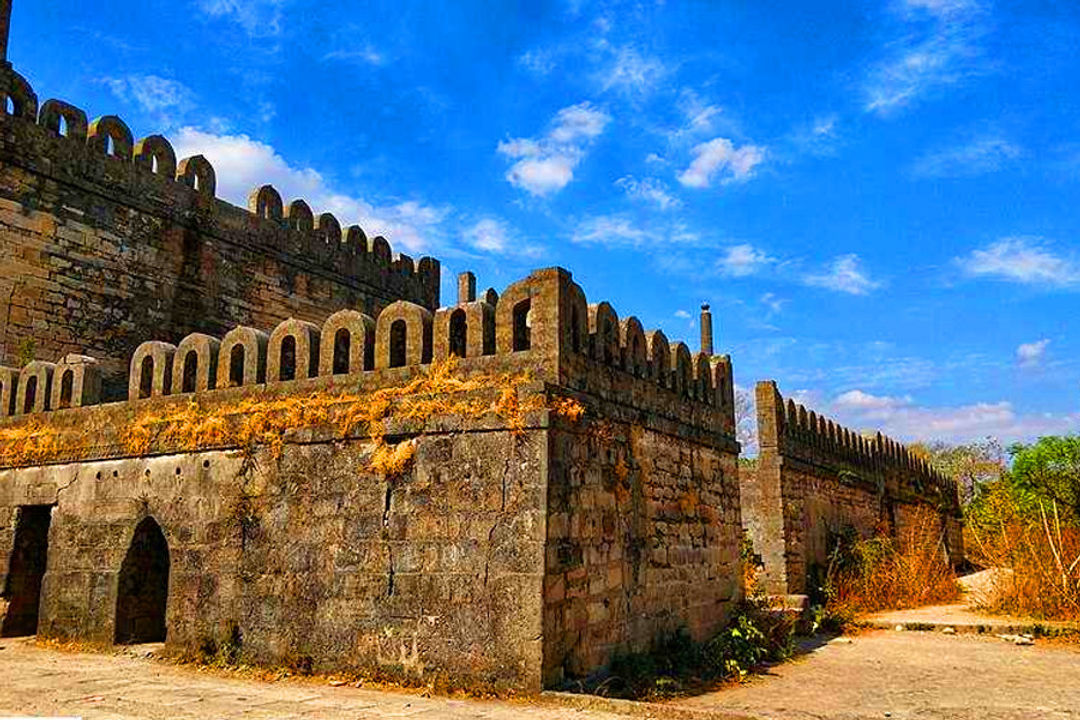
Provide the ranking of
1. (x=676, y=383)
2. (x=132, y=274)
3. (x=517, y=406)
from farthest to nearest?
(x=132, y=274), (x=676, y=383), (x=517, y=406)

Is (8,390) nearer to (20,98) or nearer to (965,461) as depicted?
(20,98)

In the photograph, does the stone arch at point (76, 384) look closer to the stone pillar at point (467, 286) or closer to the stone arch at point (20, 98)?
the stone arch at point (20, 98)

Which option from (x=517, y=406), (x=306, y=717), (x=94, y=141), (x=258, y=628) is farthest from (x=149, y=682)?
(x=94, y=141)

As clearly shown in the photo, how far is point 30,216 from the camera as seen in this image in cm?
1205

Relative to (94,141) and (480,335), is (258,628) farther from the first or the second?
(94,141)

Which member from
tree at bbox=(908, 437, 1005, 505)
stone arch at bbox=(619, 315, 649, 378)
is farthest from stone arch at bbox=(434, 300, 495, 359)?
tree at bbox=(908, 437, 1005, 505)

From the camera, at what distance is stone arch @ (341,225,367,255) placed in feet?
54.0

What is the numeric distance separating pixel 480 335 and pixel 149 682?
3687 mm

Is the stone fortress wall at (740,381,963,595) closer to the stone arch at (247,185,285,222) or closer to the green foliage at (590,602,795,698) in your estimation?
the green foliage at (590,602,795,698)

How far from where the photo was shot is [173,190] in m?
13.8

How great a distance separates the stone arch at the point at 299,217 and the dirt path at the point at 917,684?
10.5 meters

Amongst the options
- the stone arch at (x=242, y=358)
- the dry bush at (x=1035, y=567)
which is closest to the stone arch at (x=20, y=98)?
the stone arch at (x=242, y=358)

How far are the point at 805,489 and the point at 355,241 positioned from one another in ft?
29.9

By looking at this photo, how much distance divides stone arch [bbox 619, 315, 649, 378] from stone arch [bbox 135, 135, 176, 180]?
28.2 ft
